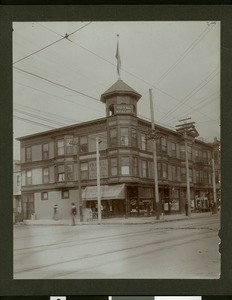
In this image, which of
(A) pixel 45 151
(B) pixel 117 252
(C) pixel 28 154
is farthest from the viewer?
(A) pixel 45 151

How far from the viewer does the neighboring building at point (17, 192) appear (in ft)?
12.9

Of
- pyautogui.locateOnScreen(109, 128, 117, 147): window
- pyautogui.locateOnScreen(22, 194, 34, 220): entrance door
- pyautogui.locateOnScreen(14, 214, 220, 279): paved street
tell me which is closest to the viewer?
pyautogui.locateOnScreen(14, 214, 220, 279): paved street

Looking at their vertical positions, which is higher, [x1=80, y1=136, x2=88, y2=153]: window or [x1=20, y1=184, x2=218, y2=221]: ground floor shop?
[x1=80, y1=136, x2=88, y2=153]: window

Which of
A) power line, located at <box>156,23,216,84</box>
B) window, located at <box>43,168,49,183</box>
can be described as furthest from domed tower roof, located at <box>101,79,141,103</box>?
window, located at <box>43,168,49,183</box>

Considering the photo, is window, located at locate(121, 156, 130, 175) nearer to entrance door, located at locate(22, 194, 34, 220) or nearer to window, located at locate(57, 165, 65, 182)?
window, located at locate(57, 165, 65, 182)

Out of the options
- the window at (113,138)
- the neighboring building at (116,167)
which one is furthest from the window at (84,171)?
the window at (113,138)

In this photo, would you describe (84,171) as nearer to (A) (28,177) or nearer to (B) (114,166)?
(B) (114,166)

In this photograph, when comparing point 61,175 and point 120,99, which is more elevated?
point 120,99

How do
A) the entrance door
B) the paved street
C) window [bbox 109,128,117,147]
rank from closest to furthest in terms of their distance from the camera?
the paved street
the entrance door
window [bbox 109,128,117,147]

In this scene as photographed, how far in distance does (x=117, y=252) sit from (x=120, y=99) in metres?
1.10

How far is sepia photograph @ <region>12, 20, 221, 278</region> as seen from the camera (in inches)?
154

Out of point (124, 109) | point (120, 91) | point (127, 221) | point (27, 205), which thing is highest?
point (120, 91)

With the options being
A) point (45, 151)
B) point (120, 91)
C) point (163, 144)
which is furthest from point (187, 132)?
point (45, 151)

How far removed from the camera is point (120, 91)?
4.08 metres
